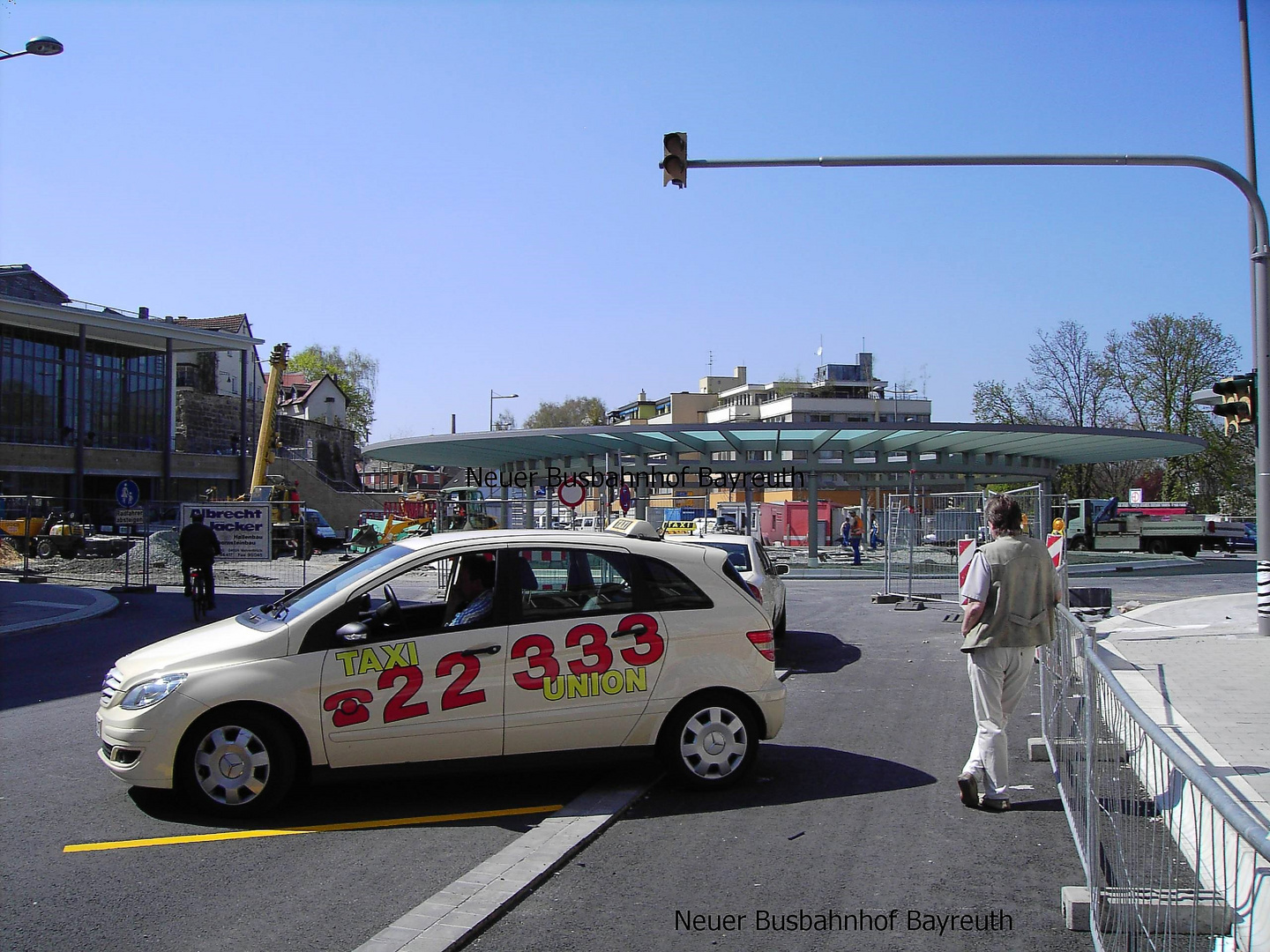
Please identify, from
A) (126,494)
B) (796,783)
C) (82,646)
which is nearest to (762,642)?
(796,783)

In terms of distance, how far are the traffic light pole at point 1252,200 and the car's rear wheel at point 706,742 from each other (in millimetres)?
7894

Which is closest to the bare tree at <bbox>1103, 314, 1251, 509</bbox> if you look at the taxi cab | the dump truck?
the dump truck

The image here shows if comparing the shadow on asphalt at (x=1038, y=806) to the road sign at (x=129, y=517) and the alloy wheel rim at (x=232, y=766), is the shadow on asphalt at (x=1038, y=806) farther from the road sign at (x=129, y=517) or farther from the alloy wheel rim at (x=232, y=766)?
the road sign at (x=129, y=517)

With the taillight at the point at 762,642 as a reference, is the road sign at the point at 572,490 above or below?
above

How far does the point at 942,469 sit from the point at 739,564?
22214 mm

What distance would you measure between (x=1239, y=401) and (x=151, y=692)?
1320 cm

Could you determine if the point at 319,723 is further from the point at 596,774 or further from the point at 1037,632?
the point at 1037,632

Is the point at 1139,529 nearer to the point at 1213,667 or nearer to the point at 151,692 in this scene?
the point at 1213,667

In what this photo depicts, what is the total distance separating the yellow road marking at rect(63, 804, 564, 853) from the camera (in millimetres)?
5551

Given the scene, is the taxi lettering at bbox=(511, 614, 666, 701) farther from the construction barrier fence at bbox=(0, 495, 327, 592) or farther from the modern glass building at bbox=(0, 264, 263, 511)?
the modern glass building at bbox=(0, 264, 263, 511)

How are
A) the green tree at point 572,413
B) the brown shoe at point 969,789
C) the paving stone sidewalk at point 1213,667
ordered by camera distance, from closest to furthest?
the brown shoe at point 969,789 < the paving stone sidewalk at point 1213,667 < the green tree at point 572,413

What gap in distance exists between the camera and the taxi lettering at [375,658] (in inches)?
239

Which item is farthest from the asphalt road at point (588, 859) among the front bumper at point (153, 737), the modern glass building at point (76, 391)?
the modern glass building at point (76, 391)

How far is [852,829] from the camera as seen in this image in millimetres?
5844
